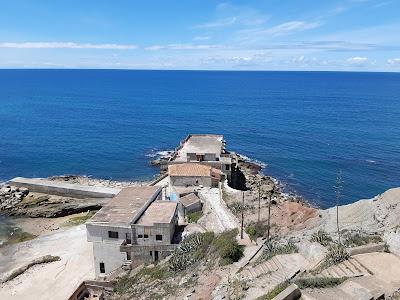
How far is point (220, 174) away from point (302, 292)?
3637cm

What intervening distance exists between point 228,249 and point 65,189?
4466 cm

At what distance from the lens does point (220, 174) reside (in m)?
59.4

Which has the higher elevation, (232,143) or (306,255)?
(306,255)

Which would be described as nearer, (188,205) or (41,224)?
(188,205)

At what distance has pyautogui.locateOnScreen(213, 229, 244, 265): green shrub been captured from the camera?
1294 inches

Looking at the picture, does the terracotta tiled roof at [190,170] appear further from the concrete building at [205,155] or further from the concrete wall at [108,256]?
the concrete wall at [108,256]

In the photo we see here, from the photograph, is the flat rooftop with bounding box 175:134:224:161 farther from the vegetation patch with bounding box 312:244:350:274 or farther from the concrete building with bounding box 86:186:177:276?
the vegetation patch with bounding box 312:244:350:274

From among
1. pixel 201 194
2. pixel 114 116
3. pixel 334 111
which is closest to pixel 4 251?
pixel 201 194

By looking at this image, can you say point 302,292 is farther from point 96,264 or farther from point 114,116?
point 114,116

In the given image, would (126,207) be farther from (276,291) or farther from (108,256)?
(276,291)

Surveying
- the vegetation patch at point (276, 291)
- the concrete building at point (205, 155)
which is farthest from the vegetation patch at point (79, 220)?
the vegetation patch at point (276, 291)

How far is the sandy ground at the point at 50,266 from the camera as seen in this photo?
40.8m

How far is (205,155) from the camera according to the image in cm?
6562

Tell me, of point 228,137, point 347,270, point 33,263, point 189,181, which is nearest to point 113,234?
point 33,263
